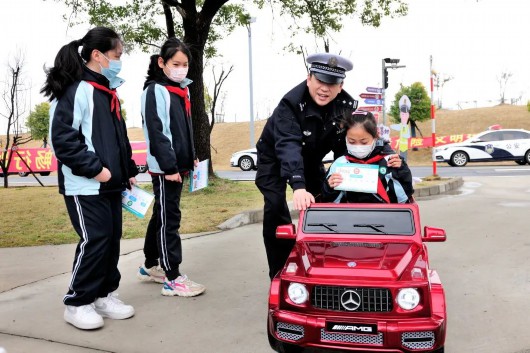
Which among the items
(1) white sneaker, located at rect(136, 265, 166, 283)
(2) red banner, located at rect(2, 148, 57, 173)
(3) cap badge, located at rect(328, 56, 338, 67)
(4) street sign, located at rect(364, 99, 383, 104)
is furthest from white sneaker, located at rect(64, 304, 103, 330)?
(2) red banner, located at rect(2, 148, 57, 173)

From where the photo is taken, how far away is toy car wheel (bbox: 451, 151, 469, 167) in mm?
22078

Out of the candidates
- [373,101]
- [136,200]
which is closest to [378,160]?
[136,200]

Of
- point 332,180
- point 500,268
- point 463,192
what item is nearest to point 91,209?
point 332,180

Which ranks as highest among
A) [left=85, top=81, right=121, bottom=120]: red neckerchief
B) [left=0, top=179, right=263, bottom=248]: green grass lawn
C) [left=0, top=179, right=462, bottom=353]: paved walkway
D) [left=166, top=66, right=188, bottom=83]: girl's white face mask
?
[left=166, top=66, right=188, bottom=83]: girl's white face mask

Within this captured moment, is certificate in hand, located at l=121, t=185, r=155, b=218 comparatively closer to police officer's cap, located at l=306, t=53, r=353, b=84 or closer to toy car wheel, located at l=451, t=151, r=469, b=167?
police officer's cap, located at l=306, t=53, r=353, b=84

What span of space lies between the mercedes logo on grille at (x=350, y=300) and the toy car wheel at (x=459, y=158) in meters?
21.0

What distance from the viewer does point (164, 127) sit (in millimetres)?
4082

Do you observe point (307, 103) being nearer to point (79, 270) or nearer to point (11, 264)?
point (79, 270)

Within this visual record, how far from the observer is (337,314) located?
2.68 meters

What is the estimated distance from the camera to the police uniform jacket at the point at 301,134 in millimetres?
3505

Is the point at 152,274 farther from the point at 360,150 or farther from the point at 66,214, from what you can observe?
the point at 66,214

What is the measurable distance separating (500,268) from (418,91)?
33359 mm

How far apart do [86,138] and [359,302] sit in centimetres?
214

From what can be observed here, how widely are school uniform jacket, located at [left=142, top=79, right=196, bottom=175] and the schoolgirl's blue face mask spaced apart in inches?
14.0
